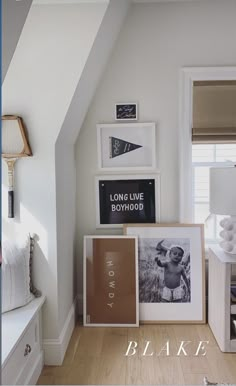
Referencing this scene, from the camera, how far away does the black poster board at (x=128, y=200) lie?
10.4ft

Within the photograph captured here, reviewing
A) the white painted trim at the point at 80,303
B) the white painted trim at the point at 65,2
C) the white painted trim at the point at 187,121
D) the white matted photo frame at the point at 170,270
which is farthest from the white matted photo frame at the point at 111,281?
the white painted trim at the point at 65,2

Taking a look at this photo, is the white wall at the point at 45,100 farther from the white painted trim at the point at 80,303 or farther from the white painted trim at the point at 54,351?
the white painted trim at the point at 80,303

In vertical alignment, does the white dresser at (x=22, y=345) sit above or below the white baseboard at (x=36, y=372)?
above

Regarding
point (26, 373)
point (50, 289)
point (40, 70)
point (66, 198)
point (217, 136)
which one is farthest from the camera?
point (217, 136)

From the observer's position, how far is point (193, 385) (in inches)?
86.7

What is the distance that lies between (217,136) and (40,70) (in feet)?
4.99

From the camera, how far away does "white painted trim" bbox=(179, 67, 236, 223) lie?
3.04 meters

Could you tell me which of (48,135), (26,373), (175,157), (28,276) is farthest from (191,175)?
(26,373)

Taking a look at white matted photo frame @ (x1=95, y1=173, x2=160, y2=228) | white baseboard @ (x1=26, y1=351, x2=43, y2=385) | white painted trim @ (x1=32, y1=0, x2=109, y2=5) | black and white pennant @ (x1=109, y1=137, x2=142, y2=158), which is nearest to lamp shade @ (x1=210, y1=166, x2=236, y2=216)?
white matted photo frame @ (x1=95, y1=173, x2=160, y2=228)

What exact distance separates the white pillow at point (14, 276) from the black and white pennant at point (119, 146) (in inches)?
45.3

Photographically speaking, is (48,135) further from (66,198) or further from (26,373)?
(26,373)

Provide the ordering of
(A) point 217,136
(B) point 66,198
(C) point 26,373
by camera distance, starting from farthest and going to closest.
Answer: (A) point 217,136 → (B) point 66,198 → (C) point 26,373

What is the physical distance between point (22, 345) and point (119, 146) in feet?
5.58

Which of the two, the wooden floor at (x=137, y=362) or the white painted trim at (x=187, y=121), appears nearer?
the wooden floor at (x=137, y=362)
